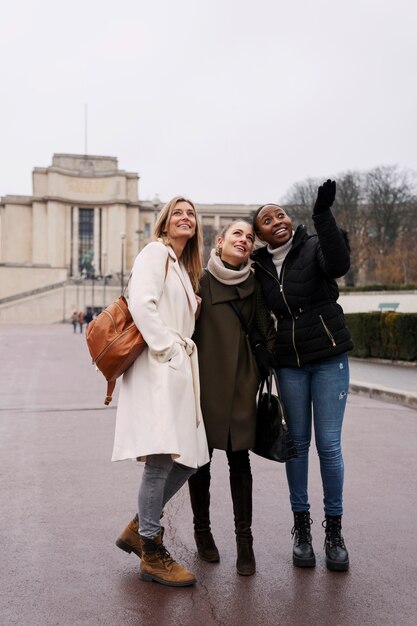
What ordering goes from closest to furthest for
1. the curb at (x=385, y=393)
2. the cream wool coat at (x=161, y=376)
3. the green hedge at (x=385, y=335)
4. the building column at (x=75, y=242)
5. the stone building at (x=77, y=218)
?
the cream wool coat at (x=161, y=376)
the curb at (x=385, y=393)
the green hedge at (x=385, y=335)
the stone building at (x=77, y=218)
the building column at (x=75, y=242)

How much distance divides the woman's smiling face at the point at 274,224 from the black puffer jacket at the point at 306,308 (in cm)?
9

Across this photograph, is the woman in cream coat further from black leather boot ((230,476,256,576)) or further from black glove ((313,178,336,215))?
black glove ((313,178,336,215))

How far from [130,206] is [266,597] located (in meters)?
80.5

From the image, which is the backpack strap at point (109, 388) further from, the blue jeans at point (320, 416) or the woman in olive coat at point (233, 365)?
the blue jeans at point (320, 416)

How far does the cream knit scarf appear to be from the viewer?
3844 millimetres

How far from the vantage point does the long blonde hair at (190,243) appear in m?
3.84

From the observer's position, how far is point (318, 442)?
3973 mm

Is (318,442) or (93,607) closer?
(93,607)

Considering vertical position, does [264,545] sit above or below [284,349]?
below

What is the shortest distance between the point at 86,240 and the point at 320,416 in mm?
81741

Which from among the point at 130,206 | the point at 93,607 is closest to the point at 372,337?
the point at 93,607

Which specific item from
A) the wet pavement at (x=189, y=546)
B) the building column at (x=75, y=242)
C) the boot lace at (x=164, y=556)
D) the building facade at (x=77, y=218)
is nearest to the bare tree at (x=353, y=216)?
the building facade at (x=77, y=218)

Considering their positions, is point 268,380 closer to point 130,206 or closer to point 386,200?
point 386,200

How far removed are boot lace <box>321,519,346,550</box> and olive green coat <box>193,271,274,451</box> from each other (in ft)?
2.26
